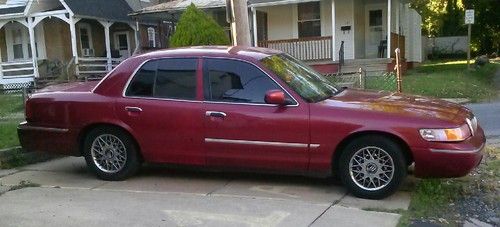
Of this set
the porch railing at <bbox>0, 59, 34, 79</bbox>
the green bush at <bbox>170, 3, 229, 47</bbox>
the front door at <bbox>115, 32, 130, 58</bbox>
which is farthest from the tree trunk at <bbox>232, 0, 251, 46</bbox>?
the front door at <bbox>115, 32, 130, 58</bbox>

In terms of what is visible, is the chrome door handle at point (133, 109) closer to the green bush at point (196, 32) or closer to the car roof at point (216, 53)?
the car roof at point (216, 53)

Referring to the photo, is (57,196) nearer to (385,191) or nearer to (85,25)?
(385,191)

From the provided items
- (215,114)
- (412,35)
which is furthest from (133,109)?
(412,35)

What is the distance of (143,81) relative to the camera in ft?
21.2

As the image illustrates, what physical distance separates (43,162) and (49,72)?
59.5 ft

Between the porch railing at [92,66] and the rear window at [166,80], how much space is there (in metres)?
17.9

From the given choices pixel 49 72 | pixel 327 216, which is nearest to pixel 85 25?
pixel 49 72

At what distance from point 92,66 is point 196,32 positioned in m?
13.5

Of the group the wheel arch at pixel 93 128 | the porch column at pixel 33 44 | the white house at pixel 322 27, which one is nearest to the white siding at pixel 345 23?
the white house at pixel 322 27

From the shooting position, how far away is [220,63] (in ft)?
20.3

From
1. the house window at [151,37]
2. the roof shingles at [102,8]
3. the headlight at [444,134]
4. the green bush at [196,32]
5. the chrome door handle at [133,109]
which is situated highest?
the roof shingles at [102,8]

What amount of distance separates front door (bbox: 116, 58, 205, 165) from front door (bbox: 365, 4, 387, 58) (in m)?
17.6

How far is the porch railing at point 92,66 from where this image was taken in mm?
24008

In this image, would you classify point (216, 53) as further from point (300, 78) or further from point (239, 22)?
point (239, 22)
